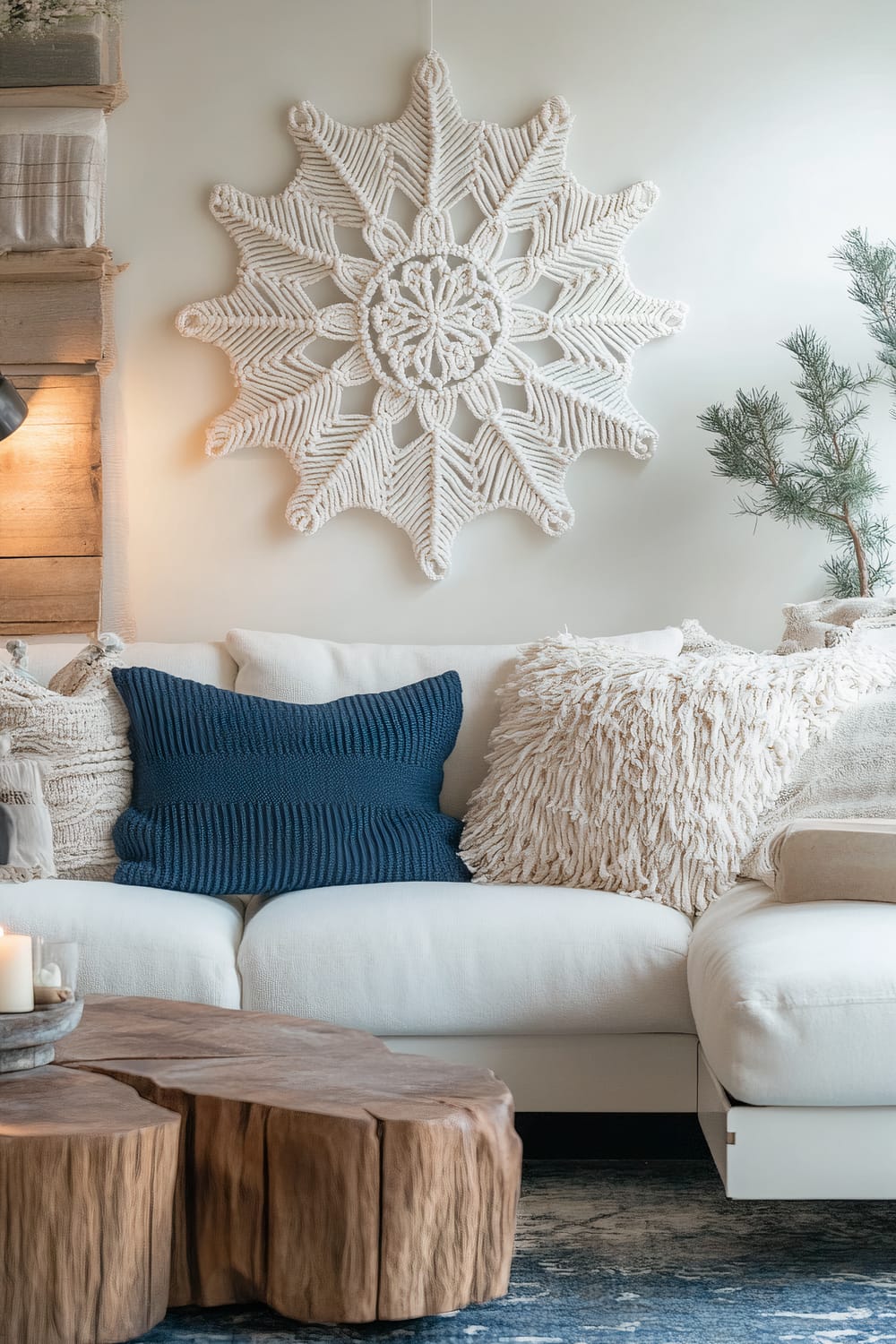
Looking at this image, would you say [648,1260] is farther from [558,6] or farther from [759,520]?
[558,6]

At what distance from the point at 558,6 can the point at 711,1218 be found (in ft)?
8.00

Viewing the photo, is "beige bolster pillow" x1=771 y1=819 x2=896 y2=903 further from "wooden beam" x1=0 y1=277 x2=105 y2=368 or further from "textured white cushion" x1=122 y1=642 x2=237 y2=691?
"wooden beam" x1=0 y1=277 x2=105 y2=368

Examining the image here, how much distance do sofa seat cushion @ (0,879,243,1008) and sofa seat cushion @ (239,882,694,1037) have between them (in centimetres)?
4

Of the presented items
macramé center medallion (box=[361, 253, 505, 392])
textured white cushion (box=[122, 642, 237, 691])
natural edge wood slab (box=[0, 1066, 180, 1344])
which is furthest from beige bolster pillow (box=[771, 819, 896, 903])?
macramé center medallion (box=[361, 253, 505, 392])

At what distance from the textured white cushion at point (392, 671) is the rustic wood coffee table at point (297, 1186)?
1.01m

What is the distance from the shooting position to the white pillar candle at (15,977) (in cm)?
129

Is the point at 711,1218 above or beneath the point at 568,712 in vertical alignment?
beneath

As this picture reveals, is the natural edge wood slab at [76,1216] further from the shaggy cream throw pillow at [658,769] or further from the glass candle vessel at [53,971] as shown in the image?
the shaggy cream throw pillow at [658,769]

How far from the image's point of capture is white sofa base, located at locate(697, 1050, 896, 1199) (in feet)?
4.79

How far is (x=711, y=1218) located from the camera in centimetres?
169

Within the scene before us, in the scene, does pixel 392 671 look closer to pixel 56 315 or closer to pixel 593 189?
pixel 56 315

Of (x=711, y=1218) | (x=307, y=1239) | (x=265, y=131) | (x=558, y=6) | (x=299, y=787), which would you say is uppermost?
(x=558, y=6)

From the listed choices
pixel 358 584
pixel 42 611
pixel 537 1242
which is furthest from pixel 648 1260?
pixel 42 611

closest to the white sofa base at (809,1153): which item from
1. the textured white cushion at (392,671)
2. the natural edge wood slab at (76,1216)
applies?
the natural edge wood slab at (76,1216)
